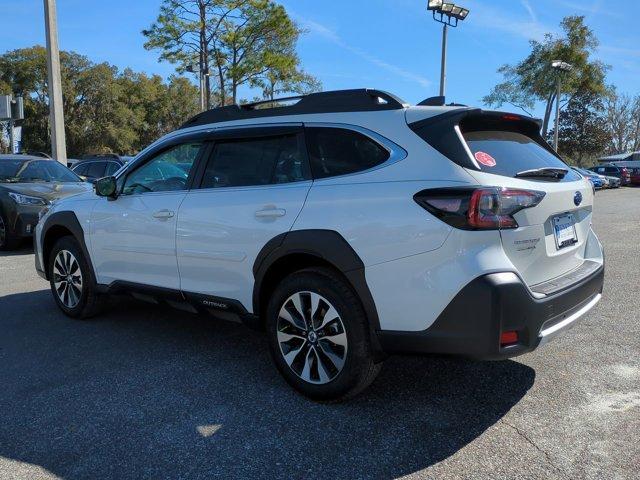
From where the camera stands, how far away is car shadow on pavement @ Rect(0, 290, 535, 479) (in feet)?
9.15

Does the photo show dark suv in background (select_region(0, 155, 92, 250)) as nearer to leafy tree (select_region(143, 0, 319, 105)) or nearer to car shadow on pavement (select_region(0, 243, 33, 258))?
car shadow on pavement (select_region(0, 243, 33, 258))

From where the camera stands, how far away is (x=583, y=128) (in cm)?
5509

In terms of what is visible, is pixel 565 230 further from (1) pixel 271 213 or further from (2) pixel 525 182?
(1) pixel 271 213

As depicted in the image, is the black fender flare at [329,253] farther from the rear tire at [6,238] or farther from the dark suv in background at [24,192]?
the rear tire at [6,238]

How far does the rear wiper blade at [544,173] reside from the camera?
10.4 ft

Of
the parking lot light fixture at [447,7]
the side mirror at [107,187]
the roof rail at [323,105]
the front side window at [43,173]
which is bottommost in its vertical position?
the side mirror at [107,187]

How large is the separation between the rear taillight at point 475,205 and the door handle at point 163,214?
2.00 m

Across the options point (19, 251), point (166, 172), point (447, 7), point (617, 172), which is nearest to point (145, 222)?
point (166, 172)

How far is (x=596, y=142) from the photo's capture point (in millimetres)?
55094

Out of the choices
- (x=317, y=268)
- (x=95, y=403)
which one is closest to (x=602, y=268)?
(x=317, y=268)

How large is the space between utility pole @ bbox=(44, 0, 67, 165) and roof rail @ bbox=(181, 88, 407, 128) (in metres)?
12.2

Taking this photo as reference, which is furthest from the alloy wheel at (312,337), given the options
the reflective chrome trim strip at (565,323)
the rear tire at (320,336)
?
the reflective chrome trim strip at (565,323)

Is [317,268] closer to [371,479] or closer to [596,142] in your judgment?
[371,479]

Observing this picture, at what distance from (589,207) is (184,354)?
10.0ft
